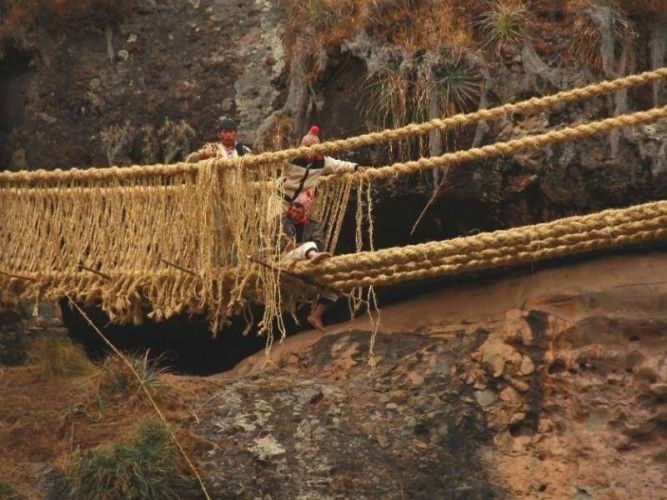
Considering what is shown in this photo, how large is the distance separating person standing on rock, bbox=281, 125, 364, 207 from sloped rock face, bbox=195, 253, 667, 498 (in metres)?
1.03

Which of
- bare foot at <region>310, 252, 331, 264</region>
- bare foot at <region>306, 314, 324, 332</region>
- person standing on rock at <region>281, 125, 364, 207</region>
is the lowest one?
bare foot at <region>306, 314, 324, 332</region>

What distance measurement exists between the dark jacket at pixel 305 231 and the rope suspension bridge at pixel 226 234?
6 cm

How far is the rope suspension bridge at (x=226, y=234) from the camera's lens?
8461mm

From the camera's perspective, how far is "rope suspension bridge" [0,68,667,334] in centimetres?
846

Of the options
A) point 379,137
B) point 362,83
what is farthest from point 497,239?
point 362,83

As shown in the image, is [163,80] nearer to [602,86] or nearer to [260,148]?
[260,148]

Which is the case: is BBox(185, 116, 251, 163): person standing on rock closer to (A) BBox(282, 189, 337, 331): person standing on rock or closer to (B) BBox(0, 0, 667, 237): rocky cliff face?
(A) BBox(282, 189, 337, 331): person standing on rock

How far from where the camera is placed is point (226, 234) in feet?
29.9

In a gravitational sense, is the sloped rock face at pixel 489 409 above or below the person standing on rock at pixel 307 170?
below

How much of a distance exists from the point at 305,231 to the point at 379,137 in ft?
2.65

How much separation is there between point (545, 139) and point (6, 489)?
316 cm

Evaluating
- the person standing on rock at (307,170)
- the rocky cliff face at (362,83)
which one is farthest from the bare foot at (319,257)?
the rocky cliff face at (362,83)

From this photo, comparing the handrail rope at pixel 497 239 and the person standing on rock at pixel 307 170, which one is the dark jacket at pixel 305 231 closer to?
the person standing on rock at pixel 307 170

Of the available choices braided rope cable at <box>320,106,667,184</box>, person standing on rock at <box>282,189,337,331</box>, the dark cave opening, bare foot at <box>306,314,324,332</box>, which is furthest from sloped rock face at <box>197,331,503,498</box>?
the dark cave opening
